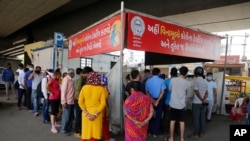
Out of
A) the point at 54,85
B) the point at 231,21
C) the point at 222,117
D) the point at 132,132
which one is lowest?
the point at 222,117

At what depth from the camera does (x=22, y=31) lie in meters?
29.7

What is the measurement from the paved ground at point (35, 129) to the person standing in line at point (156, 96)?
0.28m

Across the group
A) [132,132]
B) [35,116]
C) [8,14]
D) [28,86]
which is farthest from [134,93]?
[8,14]

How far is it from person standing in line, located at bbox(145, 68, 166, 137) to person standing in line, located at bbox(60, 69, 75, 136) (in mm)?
1997

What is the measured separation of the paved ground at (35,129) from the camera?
577 centimetres

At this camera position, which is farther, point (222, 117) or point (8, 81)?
point (8, 81)

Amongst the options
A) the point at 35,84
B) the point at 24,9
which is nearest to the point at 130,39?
the point at 35,84

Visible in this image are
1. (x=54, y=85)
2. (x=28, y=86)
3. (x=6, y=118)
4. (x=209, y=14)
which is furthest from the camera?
(x=209, y=14)

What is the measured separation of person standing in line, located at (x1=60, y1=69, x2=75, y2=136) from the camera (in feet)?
19.6

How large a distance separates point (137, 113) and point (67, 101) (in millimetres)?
2822

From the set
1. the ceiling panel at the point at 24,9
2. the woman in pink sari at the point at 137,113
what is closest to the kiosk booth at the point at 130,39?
the woman in pink sari at the point at 137,113

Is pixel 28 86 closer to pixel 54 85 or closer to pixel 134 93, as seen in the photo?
pixel 54 85

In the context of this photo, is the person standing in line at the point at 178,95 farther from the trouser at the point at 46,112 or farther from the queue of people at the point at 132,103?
the trouser at the point at 46,112

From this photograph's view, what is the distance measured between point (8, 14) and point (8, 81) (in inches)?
338
